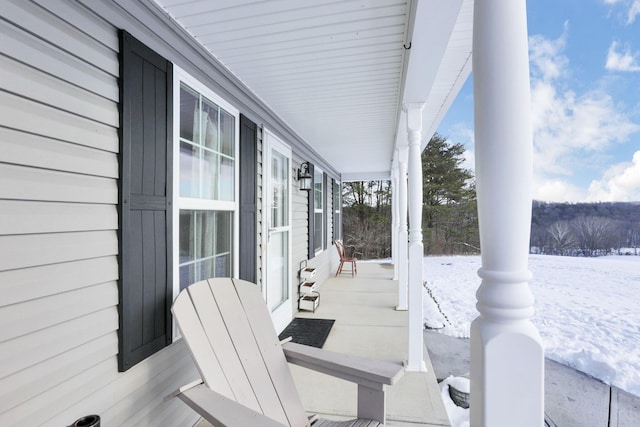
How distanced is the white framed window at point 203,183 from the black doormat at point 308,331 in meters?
1.39

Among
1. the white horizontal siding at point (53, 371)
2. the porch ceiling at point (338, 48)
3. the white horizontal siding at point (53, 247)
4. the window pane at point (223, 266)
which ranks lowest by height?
the white horizontal siding at point (53, 371)

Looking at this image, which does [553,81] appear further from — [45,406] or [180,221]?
[45,406]

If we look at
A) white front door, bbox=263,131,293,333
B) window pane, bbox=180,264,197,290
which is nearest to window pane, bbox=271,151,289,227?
white front door, bbox=263,131,293,333

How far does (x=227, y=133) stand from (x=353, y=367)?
1.95 meters

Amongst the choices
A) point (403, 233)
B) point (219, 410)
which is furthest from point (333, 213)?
point (219, 410)

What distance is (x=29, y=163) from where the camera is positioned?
106 centimetres

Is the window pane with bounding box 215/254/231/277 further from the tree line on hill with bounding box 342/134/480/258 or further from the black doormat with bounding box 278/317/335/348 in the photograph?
the tree line on hill with bounding box 342/134/480/258

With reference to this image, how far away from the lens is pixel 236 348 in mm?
1773

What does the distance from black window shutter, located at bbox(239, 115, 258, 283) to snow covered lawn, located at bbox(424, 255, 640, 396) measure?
8.48ft

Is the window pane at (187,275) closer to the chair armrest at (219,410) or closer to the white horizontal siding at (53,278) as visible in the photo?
the white horizontal siding at (53,278)

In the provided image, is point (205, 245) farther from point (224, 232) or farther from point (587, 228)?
point (587, 228)

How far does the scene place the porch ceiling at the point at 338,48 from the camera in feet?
5.27

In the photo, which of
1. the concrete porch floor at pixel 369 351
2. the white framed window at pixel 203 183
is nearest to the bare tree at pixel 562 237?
the concrete porch floor at pixel 369 351

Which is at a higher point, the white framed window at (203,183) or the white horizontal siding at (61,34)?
the white horizontal siding at (61,34)
